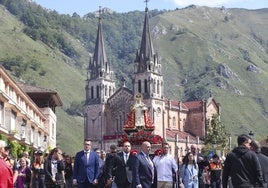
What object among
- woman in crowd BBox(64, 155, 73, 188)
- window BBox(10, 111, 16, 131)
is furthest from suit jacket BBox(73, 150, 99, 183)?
window BBox(10, 111, 16, 131)

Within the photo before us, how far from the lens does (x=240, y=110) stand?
152500mm

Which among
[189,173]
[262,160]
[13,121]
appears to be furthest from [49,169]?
[13,121]

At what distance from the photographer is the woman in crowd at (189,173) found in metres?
17.3

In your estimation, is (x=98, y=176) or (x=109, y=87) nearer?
(x=98, y=176)

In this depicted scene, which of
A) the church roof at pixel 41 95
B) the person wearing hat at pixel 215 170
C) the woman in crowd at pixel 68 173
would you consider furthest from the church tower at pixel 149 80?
the woman in crowd at pixel 68 173

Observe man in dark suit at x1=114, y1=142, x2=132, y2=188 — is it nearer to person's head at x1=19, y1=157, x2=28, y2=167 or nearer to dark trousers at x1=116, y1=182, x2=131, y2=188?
dark trousers at x1=116, y1=182, x2=131, y2=188

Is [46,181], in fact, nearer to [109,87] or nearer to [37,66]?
[109,87]

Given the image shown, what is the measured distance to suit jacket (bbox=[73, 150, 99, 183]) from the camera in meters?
16.2

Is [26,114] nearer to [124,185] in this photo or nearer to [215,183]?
[215,183]

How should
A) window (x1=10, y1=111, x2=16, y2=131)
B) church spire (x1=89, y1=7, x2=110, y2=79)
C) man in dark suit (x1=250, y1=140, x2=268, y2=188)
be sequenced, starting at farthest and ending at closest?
1. church spire (x1=89, y1=7, x2=110, y2=79)
2. window (x1=10, y1=111, x2=16, y2=131)
3. man in dark suit (x1=250, y1=140, x2=268, y2=188)

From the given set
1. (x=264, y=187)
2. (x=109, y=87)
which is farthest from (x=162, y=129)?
(x=264, y=187)

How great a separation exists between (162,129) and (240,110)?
60.3m

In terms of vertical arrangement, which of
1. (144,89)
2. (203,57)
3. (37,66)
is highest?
(203,57)

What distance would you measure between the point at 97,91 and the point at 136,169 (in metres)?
89.6
